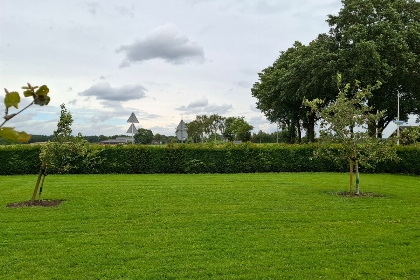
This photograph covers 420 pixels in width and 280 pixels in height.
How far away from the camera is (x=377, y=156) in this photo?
10.6m

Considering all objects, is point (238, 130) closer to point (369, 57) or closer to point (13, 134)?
point (369, 57)

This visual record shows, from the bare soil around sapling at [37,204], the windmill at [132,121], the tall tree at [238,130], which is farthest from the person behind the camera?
the tall tree at [238,130]

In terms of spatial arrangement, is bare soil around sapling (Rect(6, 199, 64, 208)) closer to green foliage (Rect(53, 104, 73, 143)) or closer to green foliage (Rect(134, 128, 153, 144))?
green foliage (Rect(53, 104, 73, 143))

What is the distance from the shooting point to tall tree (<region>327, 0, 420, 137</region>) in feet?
72.0

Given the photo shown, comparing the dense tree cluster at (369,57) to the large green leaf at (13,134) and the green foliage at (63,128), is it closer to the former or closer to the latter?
the green foliage at (63,128)

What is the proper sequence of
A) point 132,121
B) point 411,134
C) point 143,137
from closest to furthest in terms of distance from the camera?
point 411,134 < point 132,121 < point 143,137

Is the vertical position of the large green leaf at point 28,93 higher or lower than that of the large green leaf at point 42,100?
higher

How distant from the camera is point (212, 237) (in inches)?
232

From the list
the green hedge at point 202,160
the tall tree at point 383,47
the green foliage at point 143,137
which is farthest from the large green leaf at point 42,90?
the green foliage at point 143,137

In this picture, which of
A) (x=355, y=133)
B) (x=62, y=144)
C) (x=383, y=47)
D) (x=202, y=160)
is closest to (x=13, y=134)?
(x=62, y=144)

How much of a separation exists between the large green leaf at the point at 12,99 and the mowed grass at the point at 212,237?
359cm

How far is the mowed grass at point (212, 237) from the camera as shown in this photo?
4527 millimetres

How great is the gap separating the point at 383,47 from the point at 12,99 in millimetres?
25754

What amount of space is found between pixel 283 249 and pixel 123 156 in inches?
554
